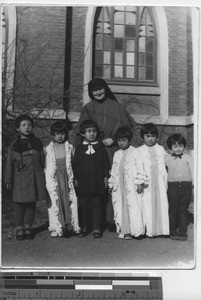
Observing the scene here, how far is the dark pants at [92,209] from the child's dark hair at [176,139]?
1.77 ft

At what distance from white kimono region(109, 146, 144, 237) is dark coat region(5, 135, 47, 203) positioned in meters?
0.44

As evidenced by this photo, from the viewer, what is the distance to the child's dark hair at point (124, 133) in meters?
2.59

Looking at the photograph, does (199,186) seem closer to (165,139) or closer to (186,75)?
(165,139)

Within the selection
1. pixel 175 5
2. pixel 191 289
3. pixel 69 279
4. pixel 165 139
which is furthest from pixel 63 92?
pixel 191 289

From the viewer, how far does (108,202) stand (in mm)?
2611

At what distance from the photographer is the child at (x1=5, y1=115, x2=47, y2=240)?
257 centimetres

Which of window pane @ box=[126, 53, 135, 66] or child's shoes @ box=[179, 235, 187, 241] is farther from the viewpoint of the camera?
window pane @ box=[126, 53, 135, 66]

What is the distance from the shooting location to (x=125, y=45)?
264 centimetres

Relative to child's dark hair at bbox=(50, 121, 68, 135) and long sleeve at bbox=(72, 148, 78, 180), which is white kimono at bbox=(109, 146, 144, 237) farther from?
child's dark hair at bbox=(50, 121, 68, 135)

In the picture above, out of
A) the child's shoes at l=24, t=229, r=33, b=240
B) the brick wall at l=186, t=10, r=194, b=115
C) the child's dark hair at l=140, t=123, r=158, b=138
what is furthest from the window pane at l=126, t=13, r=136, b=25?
the child's shoes at l=24, t=229, r=33, b=240

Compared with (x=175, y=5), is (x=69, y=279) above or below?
below

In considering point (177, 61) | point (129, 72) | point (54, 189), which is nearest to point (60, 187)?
point (54, 189)

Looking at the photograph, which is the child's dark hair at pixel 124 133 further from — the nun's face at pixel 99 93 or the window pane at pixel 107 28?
the window pane at pixel 107 28

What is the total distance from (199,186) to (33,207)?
1010mm
